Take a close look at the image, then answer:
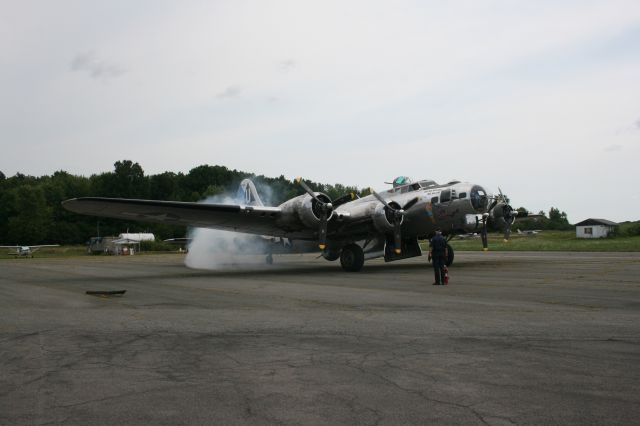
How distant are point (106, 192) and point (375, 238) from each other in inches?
3654

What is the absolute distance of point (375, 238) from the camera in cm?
2591

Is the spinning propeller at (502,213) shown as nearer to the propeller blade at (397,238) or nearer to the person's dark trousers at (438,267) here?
the propeller blade at (397,238)

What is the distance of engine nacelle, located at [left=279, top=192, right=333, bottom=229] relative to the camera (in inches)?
936

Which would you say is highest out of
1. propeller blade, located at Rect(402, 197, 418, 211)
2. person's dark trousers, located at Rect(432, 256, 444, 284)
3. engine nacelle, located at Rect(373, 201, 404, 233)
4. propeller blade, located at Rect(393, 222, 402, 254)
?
propeller blade, located at Rect(402, 197, 418, 211)

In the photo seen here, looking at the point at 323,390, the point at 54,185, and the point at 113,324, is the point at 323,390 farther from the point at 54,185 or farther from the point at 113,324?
the point at 54,185

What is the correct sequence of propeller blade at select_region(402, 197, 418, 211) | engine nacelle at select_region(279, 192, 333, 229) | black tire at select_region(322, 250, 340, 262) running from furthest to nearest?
black tire at select_region(322, 250, 340, 262)
propeller blade at select_region(402, 197, 418, 211)
engine nacelle at select_region(279, 192, 333, 229)

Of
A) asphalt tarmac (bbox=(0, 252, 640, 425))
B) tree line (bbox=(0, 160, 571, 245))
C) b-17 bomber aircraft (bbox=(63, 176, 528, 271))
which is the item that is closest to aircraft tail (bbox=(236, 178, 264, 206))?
b-17 bomber aircraft (bbox=(63, 176, 528, 271))

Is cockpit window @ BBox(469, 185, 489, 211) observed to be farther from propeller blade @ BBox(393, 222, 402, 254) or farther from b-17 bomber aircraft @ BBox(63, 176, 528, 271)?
propeller blade @ BBox(393, 222, 402, 254)

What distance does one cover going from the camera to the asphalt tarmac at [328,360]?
4957 millimetres

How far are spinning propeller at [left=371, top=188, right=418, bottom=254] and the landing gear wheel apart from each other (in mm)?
1683

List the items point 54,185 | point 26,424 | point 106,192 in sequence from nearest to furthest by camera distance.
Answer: point 26,424, point 106,192, point 54,185

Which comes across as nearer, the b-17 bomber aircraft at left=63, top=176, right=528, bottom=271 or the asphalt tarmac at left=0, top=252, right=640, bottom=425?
the asphalt tarmac at left=0, top=252, right=640, bottom=425

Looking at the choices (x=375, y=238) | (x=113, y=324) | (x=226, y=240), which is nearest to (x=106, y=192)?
(x=226, y=240)

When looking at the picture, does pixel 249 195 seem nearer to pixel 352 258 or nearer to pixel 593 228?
pixel 352 258
